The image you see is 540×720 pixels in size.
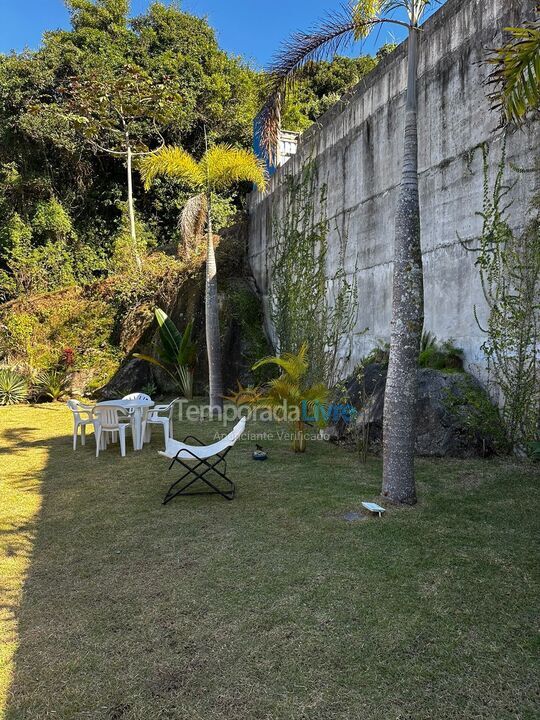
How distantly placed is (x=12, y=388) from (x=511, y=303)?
11531 mm

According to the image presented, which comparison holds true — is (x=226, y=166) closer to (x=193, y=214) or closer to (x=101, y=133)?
(x=193, y=214)

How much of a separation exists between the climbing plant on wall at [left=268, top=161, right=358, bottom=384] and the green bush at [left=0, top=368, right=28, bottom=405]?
22.1 ft

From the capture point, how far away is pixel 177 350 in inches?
446

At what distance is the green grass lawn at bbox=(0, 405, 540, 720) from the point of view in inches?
83.7

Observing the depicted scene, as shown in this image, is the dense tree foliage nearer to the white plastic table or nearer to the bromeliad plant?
the bromeliad plant

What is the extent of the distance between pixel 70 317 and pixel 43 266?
4180mm

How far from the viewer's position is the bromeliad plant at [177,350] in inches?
444

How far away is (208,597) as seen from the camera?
2965 mm

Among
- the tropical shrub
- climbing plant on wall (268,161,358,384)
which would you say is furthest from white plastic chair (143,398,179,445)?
the tropical shrub

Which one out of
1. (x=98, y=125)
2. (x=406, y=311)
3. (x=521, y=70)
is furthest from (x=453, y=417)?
(x=98, y=125)

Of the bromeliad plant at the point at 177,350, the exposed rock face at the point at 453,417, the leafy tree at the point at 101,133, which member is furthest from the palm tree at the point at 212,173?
the leafy tree at the point at 101,133

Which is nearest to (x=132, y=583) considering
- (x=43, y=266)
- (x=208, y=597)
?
(x=208, y=597)

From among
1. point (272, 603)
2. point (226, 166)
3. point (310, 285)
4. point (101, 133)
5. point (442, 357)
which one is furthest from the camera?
point (101, 133)

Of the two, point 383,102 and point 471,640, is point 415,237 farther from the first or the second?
point 383,102
